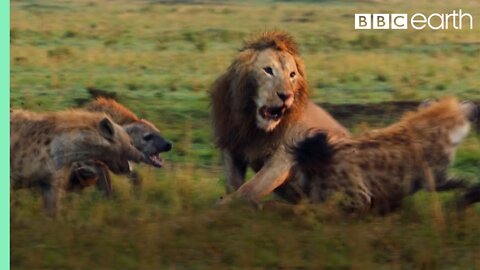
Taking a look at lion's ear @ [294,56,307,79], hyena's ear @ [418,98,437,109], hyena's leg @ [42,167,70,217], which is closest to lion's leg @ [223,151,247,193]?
lion's ear @ [294,56,307,79]

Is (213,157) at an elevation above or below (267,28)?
below

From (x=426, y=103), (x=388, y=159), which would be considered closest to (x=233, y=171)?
(x=388, y=159)

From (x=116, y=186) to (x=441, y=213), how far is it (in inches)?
66.5

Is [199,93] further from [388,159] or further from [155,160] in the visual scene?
[388,159]

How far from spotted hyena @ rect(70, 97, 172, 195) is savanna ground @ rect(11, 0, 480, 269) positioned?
5 centimetres

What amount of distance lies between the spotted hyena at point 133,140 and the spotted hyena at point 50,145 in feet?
0.16

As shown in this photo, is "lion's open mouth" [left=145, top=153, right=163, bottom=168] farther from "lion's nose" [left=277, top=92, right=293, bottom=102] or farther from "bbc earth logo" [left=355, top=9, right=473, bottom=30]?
"bbc earth logo" [left=355, top=9, right=473, bottom=30]

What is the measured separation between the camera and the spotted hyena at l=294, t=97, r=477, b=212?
24.7ft

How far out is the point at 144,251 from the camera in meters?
7.17

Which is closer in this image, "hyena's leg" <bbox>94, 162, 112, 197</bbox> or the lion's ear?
the lion's ear

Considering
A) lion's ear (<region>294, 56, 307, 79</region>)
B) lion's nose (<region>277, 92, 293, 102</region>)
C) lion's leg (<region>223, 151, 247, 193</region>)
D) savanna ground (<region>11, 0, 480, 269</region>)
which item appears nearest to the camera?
savanna ground (<region>11, 0, 480, 269</region>)

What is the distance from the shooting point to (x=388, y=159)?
25.2 feet

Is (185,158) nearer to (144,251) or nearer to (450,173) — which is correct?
(144,251)

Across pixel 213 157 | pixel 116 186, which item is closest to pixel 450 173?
pixel 213 157
